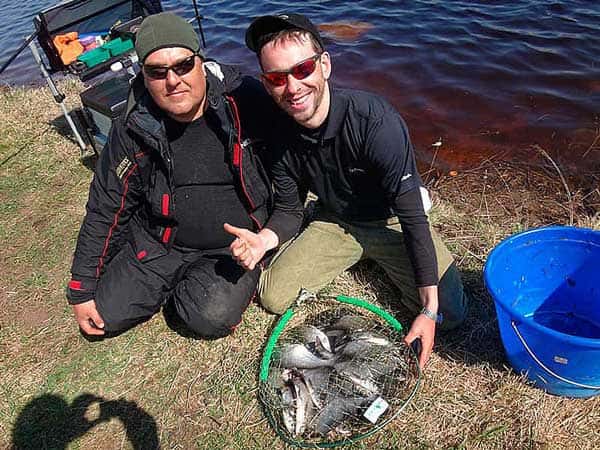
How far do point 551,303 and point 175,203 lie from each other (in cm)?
250

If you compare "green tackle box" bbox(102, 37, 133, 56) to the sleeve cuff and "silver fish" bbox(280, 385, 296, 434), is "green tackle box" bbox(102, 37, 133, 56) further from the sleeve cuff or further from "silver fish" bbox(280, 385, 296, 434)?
"silver fish" bbox(280, 385, 296, 434)

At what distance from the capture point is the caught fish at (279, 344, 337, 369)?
9.37 feet

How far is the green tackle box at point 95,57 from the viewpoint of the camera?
471 cm

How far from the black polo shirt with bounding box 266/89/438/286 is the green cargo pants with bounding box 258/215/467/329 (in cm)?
26

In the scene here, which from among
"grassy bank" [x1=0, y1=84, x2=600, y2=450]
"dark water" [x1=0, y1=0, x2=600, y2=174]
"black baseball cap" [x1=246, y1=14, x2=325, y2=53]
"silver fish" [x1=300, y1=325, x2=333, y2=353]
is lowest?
"dark water" [x1=0, y1=0, x2=600, y2=174]

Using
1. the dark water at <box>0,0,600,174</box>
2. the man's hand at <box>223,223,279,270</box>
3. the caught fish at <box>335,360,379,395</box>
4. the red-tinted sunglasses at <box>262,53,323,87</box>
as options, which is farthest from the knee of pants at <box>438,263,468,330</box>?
the dark water at <box>0,0,600,174</box>

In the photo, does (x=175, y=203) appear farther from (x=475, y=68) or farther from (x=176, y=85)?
(x=475, y=68)

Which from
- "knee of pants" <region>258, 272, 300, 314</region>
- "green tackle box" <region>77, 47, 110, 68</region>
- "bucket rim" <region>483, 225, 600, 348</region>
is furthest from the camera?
"green tackle box" <region>77, 47, 110, 68</region>

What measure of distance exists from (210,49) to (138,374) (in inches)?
322

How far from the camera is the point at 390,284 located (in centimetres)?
349

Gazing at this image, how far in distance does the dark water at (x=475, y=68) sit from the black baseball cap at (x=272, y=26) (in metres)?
3.43

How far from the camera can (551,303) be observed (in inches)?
121

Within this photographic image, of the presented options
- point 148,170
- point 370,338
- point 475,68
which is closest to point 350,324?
point 370,338

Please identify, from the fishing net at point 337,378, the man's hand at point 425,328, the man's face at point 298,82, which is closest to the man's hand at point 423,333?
the man's hand at point 425,328
